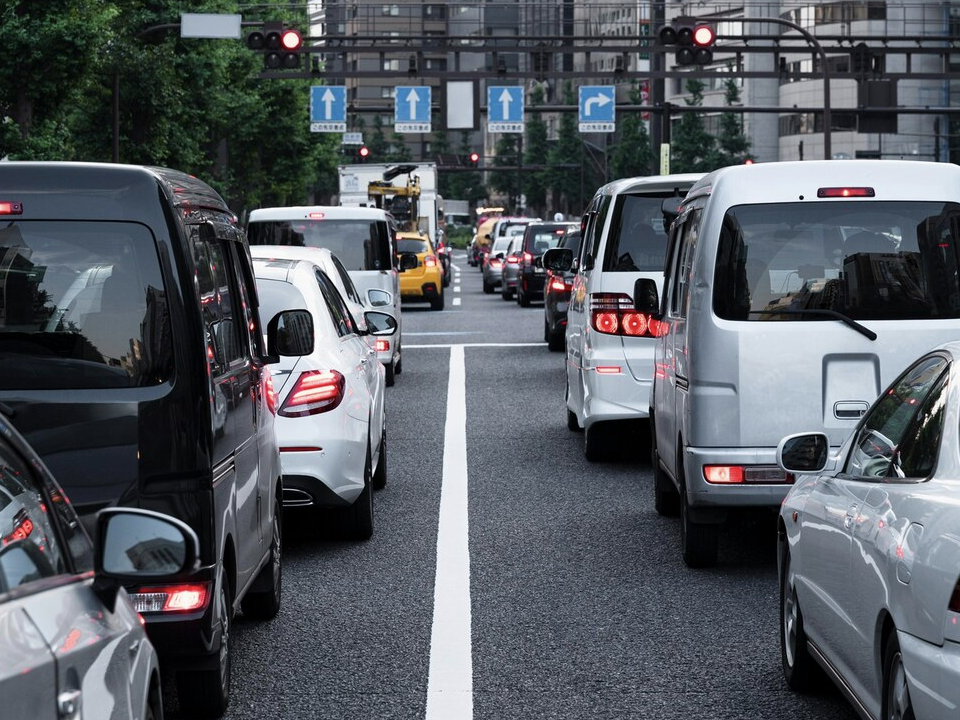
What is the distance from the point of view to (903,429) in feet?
16.7

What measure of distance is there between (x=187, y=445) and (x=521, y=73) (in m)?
44.0

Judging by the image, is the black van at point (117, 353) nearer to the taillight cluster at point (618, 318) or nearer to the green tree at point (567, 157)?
the taillight cluster at point (618, 318)

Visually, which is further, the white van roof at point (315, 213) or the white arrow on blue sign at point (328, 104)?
the white arrow on blue sign at point (328, 104)

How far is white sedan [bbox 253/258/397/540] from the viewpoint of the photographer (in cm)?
905

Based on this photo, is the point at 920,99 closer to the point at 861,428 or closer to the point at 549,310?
the point at 549,310

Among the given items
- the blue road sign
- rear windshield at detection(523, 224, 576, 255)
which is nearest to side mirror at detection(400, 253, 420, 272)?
rear windshield at detection(523, 224, 576, 255)

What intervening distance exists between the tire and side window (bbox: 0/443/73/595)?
3.06 meters

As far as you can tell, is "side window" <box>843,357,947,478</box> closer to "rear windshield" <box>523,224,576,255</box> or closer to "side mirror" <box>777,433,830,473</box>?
"side mirror" <box>777,433,830,473</box>

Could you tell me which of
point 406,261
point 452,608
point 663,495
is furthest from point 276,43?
point 452,608

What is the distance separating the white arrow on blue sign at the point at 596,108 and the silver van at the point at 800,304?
50361 millimetres

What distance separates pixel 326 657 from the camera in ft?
22.6

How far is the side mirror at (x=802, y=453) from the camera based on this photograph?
5.79m

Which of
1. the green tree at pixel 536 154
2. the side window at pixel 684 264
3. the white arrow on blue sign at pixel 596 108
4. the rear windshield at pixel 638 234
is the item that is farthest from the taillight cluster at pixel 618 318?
the green tree at pixel 536 154

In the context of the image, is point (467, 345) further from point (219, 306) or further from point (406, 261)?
point (219, 306)
